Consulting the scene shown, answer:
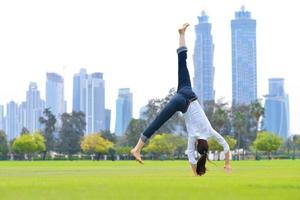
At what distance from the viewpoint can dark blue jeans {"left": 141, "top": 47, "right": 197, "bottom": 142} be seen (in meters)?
14.5

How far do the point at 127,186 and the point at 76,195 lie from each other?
1.98 metres

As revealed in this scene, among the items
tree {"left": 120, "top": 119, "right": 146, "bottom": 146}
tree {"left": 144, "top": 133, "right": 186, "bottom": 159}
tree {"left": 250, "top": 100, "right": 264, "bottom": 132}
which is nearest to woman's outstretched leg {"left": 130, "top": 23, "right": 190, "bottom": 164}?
tree {"left": 144, "top": 133, "right": 186, "bottom": 159}

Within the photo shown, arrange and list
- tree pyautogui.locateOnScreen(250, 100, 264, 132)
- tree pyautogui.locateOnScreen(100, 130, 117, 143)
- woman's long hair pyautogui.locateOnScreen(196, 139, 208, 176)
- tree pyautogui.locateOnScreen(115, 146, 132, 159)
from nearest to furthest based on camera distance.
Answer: woman's long hair pyautogui.locateOnScreen(196, 139, 208, 176), tree pyautogui.locateOnScreen(115, 146, 132, 159), tree pyautogui.locateOnScreen(250, 100, 264, 132), tree pyautogui.locateOnScreen(100, 130, 117, 143)

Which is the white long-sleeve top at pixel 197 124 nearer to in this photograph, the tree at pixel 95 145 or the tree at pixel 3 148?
the tree at pixel 95 145

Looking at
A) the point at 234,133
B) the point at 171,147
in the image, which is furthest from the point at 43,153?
the point at 234,133

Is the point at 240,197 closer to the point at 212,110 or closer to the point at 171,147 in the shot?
the point at 171,147

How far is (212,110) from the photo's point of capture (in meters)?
Result: 129

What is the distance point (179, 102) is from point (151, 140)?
97436mm

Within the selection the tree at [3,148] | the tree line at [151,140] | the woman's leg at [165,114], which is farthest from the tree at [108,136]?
the woman's leg at [165,114]

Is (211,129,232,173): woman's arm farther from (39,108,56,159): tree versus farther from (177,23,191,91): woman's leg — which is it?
(39,108,56,159): tree

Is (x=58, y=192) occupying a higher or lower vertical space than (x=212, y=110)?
lower

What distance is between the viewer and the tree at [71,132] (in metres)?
133

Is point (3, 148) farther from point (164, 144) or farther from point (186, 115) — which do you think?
point (186, 115)

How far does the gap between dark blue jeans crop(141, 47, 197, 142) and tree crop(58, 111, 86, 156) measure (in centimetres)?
11476
